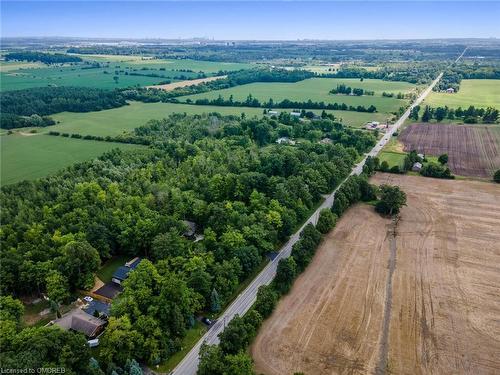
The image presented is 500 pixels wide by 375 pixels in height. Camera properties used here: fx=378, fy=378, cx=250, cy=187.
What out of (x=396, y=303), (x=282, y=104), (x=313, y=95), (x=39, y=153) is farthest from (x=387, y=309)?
(x=313, y=95)

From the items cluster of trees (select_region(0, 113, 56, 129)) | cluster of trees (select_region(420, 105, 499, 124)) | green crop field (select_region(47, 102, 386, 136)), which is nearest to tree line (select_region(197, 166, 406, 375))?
green crop field (select_region(47, 102, 386, 136))

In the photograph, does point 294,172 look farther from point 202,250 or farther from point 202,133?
point 202,133

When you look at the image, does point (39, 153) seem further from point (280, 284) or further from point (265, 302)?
point (265, 302)

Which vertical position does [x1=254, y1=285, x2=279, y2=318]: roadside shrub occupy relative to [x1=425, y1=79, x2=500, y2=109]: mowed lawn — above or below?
below

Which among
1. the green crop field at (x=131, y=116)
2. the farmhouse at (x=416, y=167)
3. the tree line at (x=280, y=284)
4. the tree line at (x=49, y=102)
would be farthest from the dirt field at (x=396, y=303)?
the tree line at (x=49, y=102)

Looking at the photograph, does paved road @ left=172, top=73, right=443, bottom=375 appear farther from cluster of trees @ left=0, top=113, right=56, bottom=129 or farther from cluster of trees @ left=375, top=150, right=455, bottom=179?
cluster of trees @ left=0, top=113, right=56, bottom=129

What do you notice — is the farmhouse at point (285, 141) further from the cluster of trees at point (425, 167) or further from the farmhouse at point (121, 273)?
the farmhouse at point (121, 273)

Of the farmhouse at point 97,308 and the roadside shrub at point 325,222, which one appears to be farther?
the roadside shrub at point 325,222
